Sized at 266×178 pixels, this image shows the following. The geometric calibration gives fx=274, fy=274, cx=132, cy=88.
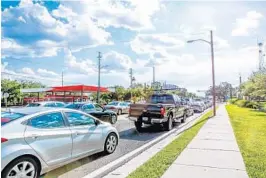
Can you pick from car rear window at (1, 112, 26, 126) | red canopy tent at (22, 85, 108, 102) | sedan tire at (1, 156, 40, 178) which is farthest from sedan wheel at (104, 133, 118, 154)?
red canopy tent at (22, 85, 108, 102)

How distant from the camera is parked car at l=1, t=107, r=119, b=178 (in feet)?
15.7

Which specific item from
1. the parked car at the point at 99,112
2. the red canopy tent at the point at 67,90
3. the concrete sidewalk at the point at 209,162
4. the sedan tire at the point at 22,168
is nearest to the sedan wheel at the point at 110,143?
the concrete sidewalk at the point at 209,162

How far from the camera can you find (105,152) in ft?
26.0

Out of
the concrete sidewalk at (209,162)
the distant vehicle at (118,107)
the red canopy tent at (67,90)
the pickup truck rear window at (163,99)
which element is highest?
the red canopy tent at (67,90)

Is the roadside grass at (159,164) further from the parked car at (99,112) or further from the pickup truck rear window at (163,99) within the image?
the parked car at (99,112)

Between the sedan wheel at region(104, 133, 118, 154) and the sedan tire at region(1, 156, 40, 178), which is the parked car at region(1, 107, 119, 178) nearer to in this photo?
the sedan tire at region(1, 156, 40, 178)

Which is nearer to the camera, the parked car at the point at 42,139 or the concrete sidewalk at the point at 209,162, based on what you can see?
the parked car at the point at 42,139

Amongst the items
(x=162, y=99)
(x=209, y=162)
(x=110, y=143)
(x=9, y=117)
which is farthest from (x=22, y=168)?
(x=162, y=99)

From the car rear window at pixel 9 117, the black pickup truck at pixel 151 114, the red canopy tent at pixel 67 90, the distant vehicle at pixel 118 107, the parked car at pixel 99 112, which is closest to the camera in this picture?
the car rear window at pixel 9 117

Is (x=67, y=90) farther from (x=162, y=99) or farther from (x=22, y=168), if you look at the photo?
(x=22, y=168)

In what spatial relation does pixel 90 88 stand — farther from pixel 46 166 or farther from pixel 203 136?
pixel 46 166

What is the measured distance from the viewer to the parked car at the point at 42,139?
4789mm

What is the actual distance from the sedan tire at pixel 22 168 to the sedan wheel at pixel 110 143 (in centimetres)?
284

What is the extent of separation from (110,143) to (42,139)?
9.75 feet
